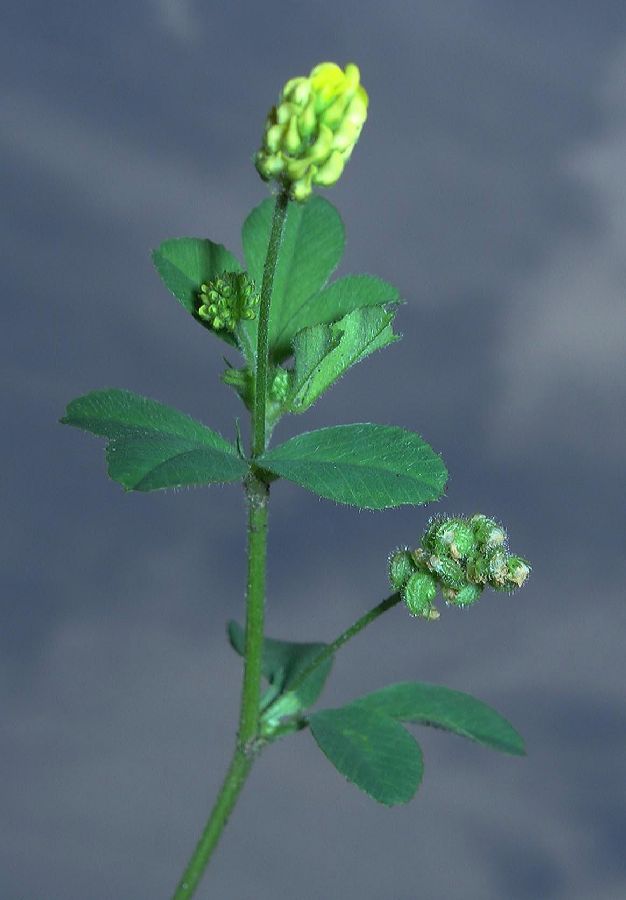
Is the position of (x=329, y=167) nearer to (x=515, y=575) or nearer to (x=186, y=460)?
(x=186, y=460)

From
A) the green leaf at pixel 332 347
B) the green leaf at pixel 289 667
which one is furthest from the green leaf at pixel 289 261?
the green leaf at pixel 289 667

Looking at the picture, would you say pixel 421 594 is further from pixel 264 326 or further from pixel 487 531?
pixel 264 326

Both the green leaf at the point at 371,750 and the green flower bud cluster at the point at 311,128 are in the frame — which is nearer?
the green flower bud cluster at the point at 311,128

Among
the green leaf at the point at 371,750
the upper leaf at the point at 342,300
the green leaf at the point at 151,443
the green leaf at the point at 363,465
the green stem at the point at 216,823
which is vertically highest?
the upper leaf at the point at 342,300

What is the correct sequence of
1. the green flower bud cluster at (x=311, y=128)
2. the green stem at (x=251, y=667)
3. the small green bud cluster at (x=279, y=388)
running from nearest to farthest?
the green flower bud cluster at (x=311, y=128)
the green stem at (x=251, y=667)
the small green bud cluster at (x=279, y=388)

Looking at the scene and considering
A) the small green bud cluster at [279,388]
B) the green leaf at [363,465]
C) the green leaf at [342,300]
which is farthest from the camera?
the green leaf at [342,300]

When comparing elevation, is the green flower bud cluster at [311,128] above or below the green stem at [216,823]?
above

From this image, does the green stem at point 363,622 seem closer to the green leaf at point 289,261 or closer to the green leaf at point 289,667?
the green leaf at point 289,667
